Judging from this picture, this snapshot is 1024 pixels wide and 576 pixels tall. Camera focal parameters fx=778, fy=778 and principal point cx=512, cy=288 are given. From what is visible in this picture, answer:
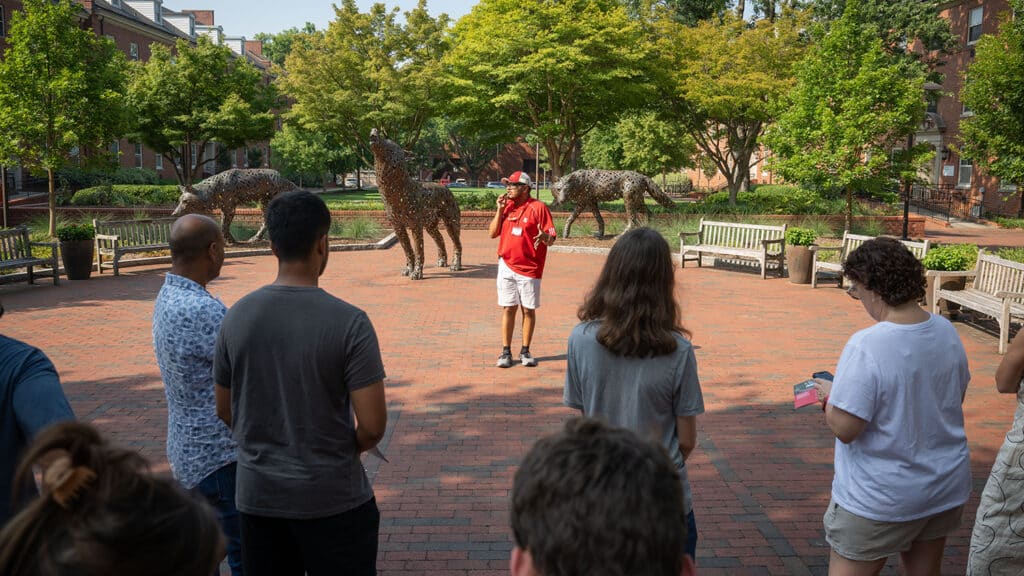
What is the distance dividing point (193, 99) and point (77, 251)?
21495 millimetres

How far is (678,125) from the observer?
34.1 meters

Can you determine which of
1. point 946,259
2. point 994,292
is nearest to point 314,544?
point 994,292

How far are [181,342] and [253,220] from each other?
2644cm

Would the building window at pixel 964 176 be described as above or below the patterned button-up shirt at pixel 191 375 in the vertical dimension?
above

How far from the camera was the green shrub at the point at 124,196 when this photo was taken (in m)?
30.6

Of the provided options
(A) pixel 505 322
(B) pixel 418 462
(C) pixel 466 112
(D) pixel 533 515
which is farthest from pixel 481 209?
(D) pixel 533 515

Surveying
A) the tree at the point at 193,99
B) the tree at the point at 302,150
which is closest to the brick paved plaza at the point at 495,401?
the tree at the point at 193,99

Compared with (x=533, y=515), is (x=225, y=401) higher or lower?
lower

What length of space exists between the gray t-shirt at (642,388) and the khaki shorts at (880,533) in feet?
1.94

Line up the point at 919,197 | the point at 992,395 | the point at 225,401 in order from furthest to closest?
the point at 919,197 < the point at 992,395 < the point at 225,401

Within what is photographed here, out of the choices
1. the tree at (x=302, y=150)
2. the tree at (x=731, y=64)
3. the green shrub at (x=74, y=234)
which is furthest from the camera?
the tree at (x=302, y=150)

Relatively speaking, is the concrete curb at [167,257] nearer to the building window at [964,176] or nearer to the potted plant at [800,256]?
the potted plant at [800,256]

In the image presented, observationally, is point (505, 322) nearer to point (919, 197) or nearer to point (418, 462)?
point (418, 462)

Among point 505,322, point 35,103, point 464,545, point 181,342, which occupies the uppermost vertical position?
point 35,103
